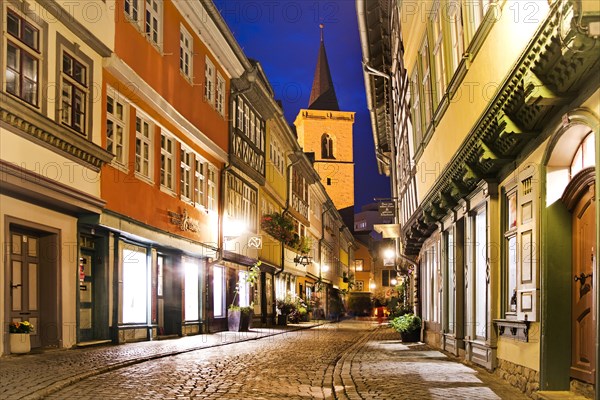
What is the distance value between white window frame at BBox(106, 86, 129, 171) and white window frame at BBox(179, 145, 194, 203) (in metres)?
4.50

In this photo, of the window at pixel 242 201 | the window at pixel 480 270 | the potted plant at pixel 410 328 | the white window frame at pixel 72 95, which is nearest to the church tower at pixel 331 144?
the window at pixel 242 201

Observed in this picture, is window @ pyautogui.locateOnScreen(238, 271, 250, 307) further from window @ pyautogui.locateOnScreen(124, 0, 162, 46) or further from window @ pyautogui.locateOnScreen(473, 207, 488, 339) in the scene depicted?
window @ pyautogui.locateOnScreen(473, 207, 488, 339)

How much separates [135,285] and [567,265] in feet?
43.8

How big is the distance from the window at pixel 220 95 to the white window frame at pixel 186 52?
3.49 meters

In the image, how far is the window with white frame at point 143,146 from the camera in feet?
63.4

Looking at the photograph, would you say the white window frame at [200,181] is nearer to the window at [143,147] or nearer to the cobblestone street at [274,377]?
the window at [143,147]

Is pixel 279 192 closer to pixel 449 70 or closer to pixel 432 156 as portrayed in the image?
pixel 432 156

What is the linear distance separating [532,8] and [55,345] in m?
10.9

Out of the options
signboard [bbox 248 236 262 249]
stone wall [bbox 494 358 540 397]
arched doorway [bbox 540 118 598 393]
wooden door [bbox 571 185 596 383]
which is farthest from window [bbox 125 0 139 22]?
signboard [bbox 248 236 262 249]

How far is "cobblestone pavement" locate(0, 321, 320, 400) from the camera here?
9172 mm

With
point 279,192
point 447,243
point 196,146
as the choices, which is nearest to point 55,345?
point 447,243

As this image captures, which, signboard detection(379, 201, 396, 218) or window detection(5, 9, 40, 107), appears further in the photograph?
signboard detection(379, 201, 396, 218)

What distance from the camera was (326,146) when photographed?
3381 inches

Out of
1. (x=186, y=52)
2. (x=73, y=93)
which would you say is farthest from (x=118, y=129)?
(x=186, y=52)
